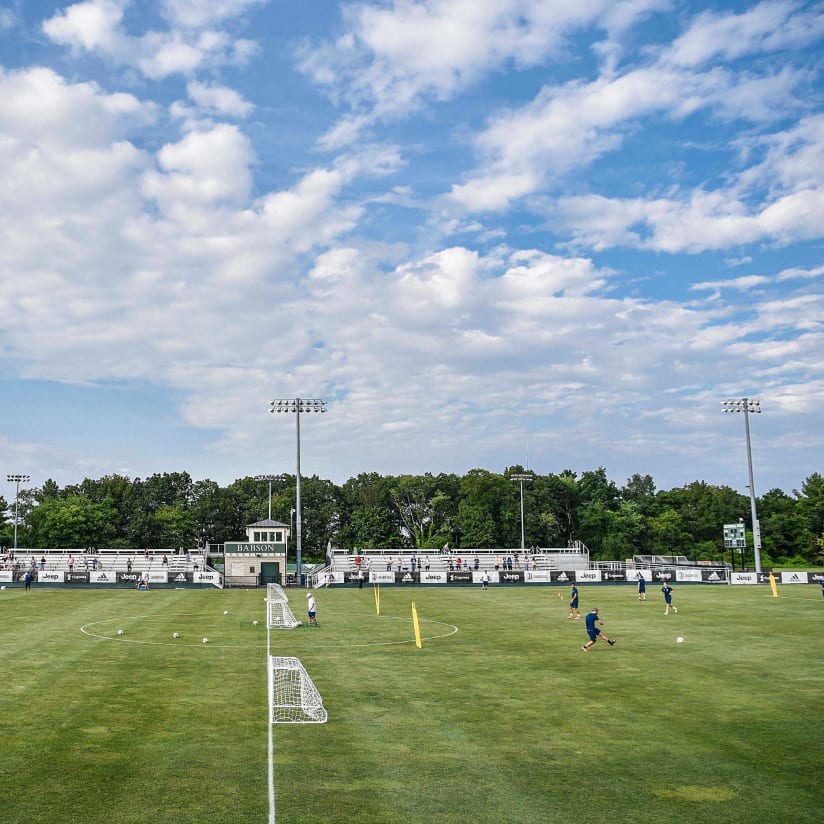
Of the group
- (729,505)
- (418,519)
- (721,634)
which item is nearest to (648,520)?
(729,505)

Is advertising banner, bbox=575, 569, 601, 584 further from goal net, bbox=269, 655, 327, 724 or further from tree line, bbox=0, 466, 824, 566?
goal net, bbox=269, 655, 327, 724

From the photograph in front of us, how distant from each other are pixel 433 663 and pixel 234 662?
654cm

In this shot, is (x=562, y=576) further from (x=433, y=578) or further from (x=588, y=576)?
(x=433, y=578)

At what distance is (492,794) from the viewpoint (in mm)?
12719

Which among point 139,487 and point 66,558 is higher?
point 139,487

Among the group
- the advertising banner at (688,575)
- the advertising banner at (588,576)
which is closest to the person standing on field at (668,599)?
the advertising banner at (588,576)

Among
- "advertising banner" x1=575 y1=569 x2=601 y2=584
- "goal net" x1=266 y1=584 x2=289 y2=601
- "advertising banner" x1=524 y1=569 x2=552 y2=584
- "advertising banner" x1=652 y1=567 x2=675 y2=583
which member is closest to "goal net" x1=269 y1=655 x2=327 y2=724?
"goal net" x1=266 y1=584 x2=289 y2=601

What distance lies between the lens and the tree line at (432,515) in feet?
385

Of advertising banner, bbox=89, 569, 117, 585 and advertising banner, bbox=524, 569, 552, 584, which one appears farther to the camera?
advertising banner, bbox=524, 569, 552, 584

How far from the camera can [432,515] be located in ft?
436

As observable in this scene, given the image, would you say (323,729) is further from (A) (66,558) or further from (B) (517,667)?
(A) (66,558)

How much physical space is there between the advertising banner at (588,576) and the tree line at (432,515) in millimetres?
42590

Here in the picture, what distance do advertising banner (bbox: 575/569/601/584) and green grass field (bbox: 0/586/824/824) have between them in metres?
40.8

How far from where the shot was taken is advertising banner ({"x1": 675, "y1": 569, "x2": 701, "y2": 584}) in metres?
73.8
